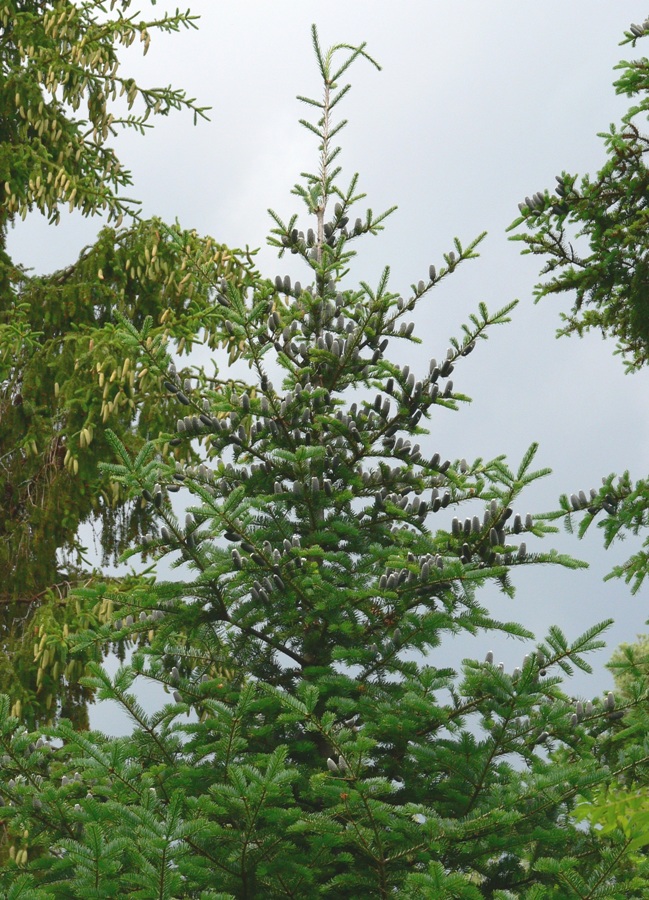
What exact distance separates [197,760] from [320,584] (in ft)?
3.79

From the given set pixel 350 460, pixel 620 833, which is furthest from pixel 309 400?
pixel 620 833

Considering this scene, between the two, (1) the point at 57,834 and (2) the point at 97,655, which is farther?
(2) the point at 97,655

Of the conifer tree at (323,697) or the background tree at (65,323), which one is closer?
the conifer tree at (323,697)

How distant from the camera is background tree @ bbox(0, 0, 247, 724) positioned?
31.3ft

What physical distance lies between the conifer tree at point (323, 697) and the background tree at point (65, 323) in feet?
10.9

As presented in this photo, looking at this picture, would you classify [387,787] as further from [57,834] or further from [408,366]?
[408,366]

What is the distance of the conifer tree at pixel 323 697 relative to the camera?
4156mm

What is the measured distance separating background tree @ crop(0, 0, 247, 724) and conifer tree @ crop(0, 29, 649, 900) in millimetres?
3317

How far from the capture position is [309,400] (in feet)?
19.7

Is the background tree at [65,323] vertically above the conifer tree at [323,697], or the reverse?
the background tree at [65,323]

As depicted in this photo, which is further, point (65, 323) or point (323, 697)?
point (65, 323)

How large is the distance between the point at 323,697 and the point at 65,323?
24.8 feet

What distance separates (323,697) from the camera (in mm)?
5254

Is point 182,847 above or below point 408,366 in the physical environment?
below
